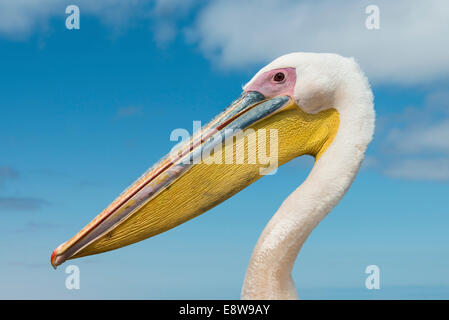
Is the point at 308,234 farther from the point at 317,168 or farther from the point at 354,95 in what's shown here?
the point at 354,95

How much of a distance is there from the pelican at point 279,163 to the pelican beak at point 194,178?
1 cm

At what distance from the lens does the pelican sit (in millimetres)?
5496

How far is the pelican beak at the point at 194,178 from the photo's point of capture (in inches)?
233

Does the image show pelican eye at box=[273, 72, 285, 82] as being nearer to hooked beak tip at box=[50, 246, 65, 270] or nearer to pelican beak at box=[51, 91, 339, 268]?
pelican beak at box=[51, 91, 339, 268]

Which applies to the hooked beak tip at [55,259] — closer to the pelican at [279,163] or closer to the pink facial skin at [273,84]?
the pelican at [279,163]

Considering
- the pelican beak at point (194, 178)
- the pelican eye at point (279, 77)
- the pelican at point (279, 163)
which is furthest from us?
the pelican eye at point (279, 77)

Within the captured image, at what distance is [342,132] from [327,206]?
0.76m

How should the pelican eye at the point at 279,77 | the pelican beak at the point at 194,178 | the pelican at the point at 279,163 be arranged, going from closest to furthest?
the pelican at the point at 279,163 → the pelican beak at the point at 194,178 → the pelican eye at the point at 279,77

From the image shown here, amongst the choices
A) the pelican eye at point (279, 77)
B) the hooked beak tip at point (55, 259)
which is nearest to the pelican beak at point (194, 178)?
the hooked beak tip at point (55, 259)

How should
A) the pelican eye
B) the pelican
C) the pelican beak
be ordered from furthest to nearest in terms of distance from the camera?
the pelican eye → the pelican beak → the pelican

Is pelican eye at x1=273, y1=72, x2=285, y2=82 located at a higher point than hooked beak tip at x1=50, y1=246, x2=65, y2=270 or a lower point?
higher

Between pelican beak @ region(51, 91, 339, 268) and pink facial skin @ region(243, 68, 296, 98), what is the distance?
82 millimetres

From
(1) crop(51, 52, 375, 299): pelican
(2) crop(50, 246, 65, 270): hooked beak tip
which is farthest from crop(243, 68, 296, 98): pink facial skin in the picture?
(2) crop(50, 246, 65, 270): hooked beak tip

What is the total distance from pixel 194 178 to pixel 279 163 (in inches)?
36.8
